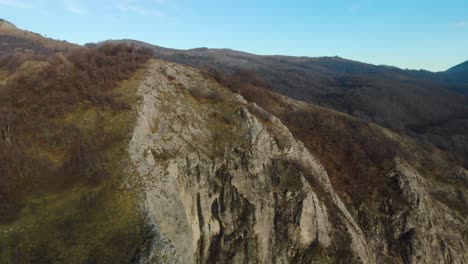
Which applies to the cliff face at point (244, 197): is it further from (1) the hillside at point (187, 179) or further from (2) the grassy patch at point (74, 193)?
(2) the grassy patch at point (74, 193)

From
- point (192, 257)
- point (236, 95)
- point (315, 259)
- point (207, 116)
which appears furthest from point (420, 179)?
point (192, 257)

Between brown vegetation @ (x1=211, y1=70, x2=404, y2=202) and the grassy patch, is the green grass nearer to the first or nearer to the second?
the grassy patch

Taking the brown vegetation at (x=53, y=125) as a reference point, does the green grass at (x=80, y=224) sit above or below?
below

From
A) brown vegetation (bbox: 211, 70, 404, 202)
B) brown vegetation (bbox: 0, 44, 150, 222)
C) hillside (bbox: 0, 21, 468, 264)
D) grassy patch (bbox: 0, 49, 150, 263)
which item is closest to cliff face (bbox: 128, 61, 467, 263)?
hillside (bbox: 0, 21, 468, 264)

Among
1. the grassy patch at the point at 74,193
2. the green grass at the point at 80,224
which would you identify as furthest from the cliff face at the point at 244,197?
the grassy patch at the point at 74,193

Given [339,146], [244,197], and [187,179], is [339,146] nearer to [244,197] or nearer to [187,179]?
[244,197]
